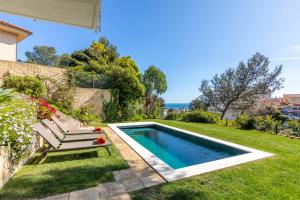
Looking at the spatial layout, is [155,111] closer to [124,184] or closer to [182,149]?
[182,149]

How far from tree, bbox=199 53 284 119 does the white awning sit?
934 inches

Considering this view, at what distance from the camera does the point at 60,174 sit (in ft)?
12.5

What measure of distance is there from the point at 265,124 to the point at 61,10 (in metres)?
12.5

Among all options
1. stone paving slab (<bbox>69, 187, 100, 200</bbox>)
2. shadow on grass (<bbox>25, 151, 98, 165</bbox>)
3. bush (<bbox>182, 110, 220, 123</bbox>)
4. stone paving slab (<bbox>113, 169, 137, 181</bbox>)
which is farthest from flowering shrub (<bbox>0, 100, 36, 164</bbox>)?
bush (<bbox>182, 110, 220, 123</bbox>)

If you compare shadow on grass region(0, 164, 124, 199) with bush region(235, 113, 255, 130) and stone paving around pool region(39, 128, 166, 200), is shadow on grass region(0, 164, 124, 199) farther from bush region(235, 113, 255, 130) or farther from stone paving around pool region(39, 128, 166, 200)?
bush region(235, 113, 255, 130)

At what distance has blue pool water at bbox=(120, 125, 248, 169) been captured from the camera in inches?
235

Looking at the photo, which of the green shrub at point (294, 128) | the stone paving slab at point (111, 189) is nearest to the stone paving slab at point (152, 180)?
the stone paving slab at point (111, 189)

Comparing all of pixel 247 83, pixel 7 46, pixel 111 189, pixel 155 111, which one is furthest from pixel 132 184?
pixel 247 83

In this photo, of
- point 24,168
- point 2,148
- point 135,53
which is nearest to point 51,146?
point 24,168

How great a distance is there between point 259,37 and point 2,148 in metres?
17.1

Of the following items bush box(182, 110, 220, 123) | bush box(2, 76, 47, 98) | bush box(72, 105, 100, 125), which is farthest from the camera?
bush box(182, 110, 220, 123)

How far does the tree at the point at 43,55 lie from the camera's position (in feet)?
164

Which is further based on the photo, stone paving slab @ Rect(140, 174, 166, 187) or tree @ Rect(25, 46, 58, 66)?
tree @ Rect(25, 46, 58, 66)

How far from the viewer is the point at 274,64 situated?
21.2 m
